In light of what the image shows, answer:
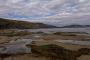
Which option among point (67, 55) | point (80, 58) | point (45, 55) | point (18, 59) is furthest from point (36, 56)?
point (80, 58)

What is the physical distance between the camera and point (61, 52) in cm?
1391

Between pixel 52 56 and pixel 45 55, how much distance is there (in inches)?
25.2

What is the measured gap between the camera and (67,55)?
13.0 m

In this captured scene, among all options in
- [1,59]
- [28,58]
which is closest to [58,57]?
[28,58]

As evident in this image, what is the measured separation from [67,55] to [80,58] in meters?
0.99

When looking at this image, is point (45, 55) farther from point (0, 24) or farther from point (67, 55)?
point (0, 24)

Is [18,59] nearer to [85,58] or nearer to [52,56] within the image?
[52,56]

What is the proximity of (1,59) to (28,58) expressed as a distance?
1.94 metres

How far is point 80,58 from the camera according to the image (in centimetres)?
1271

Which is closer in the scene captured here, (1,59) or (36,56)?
(1,59)

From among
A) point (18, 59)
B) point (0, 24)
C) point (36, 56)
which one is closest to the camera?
point (18, 59)

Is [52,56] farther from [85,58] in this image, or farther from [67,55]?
[85,58]

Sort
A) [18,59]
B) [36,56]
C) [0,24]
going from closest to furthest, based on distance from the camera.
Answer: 1. [18,59]
2. [36,56]
3. [0,24]

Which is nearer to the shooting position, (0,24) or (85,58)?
(85,58)
